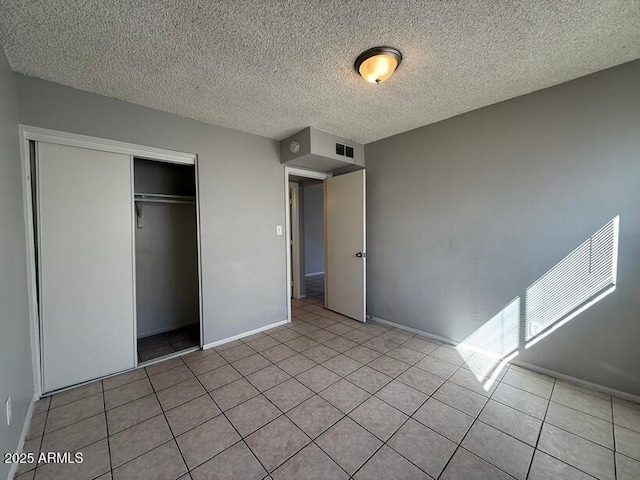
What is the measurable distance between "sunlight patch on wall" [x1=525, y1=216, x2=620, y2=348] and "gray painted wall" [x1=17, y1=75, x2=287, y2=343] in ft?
8.72

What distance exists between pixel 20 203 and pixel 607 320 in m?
4.36

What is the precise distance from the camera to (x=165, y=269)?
129 inches

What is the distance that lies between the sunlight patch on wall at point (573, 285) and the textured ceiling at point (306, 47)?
131 cm

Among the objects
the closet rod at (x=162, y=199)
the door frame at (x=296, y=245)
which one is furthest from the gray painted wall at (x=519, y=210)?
the closet rod at (x=162, y=199)

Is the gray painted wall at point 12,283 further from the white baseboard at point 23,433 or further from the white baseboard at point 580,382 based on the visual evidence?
the white baseboard at point 580,382

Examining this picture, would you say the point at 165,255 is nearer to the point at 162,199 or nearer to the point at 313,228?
the point at 162,199

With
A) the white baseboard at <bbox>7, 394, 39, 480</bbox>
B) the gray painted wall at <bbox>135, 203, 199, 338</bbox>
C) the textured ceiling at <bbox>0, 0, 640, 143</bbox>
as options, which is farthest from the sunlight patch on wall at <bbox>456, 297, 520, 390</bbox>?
the gray painted wall at <bbox>135, 203, 199, 338</bbox>

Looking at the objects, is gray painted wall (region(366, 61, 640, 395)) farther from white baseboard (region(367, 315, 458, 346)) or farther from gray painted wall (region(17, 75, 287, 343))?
gray painted wall (region(17, 75, 287, 343))

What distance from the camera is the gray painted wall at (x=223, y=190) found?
2.06m

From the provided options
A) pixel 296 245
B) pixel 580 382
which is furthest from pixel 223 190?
pixel 580 382

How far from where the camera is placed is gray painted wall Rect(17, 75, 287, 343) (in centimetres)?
206

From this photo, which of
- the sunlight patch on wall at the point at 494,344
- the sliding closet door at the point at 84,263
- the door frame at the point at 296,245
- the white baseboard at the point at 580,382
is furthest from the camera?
the door frame at the point at 296,245

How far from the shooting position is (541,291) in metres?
2.20

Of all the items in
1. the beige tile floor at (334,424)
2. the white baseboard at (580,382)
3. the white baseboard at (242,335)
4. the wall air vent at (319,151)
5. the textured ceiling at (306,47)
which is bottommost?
the beige tile floor at (334,424)
